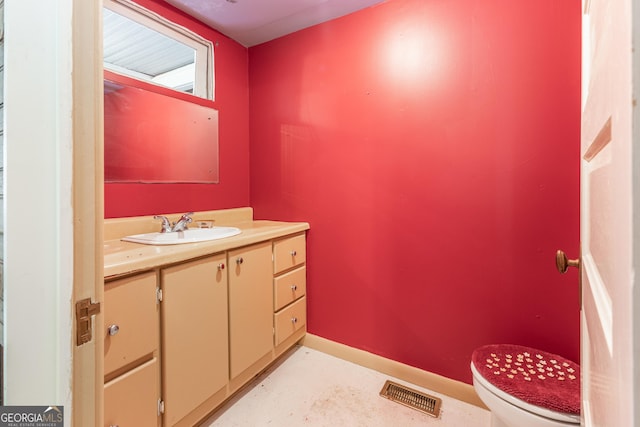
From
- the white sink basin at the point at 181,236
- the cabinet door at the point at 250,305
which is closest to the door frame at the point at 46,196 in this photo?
the white sink basin at the point at 181,236

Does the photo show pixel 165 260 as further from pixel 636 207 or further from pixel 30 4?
pixel 636 207

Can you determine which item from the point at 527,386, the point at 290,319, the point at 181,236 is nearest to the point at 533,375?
the point at 527,386

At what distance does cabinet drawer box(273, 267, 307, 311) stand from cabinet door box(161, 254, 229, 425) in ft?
1.32

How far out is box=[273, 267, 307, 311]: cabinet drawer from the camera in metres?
1.68

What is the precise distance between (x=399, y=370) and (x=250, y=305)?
95cm

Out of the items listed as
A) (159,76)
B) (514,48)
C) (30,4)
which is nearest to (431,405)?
(514,48)

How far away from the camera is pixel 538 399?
0.90m

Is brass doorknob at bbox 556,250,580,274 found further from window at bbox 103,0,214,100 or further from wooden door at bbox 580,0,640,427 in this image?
window at bbox 103,0,214,100

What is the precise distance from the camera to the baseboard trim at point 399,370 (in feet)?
4.77

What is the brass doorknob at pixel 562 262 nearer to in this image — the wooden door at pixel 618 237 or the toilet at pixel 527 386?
the wooden door at pixel 618 237

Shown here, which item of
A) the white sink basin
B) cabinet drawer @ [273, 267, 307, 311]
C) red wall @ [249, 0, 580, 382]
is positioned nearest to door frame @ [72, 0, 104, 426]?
the white sink basin

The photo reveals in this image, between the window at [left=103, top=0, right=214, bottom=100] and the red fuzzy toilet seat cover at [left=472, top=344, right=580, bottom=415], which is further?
the window at [left=103, top=0, right=214, bottom=100]

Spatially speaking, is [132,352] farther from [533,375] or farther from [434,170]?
[434,170]

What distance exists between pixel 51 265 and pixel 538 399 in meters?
1.32
